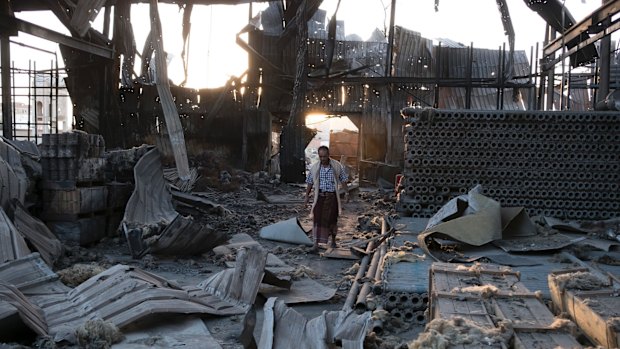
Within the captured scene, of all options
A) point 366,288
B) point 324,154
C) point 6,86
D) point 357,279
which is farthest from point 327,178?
point 6,86

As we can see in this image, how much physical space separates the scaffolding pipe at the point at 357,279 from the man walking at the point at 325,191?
80 cm

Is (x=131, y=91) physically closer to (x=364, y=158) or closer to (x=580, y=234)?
(x=364, y=158)

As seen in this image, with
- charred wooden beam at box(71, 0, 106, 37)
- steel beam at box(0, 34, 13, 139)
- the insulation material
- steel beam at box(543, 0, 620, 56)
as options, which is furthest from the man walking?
steel beam at box(0, 34, 13, 139)

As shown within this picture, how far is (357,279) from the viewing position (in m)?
7.12

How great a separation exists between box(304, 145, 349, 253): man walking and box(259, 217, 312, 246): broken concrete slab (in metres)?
0.72

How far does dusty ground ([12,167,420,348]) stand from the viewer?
18.4 ft

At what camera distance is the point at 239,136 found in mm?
23266

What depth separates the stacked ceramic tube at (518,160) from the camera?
1078 centimetres

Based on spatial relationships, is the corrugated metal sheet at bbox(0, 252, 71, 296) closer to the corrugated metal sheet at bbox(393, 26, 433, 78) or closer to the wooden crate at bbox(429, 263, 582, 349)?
the wooden crate at bbox(429, 263, 582, 349)

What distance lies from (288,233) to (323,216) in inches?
44.7

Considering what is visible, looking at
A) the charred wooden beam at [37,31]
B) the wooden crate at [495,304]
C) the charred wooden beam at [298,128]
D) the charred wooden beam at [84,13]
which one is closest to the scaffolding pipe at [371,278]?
the wooden crate at [495,304]

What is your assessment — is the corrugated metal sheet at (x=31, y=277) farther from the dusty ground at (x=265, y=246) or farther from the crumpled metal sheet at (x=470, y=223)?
the crumpled metal sheet at (x=470, y=223)

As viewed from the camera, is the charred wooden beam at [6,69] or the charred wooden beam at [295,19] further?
the charred wooden beam at [295,19]

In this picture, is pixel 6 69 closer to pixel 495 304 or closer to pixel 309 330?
pixel 309 330
